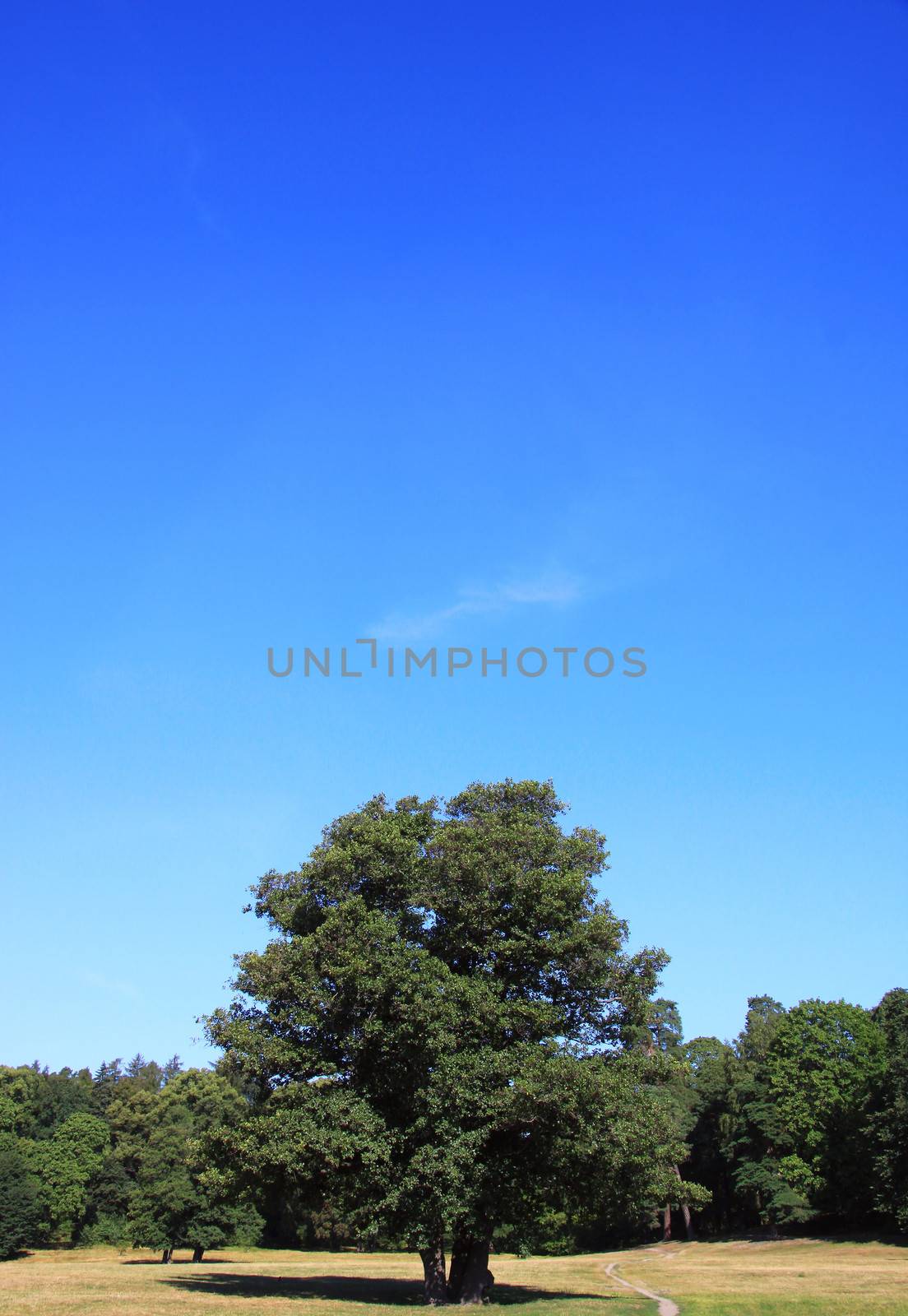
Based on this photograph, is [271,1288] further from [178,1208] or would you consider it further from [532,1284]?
[178,1208]

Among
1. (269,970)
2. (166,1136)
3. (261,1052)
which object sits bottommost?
(166,1136)

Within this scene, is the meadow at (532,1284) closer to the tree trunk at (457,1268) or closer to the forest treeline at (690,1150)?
the tree trunk at (457,1268)

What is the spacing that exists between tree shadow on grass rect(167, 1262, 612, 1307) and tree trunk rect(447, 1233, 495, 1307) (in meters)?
0.85

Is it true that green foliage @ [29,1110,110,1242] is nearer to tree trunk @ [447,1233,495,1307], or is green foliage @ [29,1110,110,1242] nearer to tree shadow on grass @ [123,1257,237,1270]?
tree shadow on grass @ [123,1257,237,1270]

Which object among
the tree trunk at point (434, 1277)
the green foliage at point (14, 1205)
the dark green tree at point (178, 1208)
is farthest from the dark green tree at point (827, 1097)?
the green foliage at point (14, 1205)

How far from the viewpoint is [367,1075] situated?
32.1 meters

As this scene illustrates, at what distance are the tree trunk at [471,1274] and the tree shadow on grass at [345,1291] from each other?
0.85m

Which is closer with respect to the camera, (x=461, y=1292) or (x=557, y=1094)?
(x=557, y=1094)

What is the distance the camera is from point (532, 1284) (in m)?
44.8

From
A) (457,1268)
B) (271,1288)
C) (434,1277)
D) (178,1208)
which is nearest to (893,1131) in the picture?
(457,1268)

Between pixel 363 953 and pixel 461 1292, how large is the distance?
1313cm

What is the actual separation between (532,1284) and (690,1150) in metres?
13.4

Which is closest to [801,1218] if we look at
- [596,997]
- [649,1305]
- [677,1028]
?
[677,1028]

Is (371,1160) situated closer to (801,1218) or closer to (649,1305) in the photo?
(649,1305)
